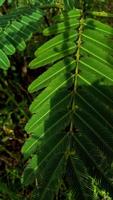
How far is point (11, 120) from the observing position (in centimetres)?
369

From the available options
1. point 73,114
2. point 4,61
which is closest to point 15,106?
point 4,61

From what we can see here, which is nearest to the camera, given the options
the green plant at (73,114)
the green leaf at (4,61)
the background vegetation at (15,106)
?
the green plant at (73,114)

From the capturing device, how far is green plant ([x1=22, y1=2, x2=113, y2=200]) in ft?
4.26

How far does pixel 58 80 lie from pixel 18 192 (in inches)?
66.7

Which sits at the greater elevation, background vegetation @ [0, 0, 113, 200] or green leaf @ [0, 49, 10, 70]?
green leaf @ [0, 49, 10, 70]

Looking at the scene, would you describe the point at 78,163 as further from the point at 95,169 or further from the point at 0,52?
the point at 0,52

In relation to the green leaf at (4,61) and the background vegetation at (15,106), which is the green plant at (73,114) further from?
the background vegetation at (15,106)

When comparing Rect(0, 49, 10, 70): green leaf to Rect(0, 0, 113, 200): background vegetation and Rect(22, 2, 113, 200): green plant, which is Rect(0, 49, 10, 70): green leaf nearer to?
Rect(22, 2, 113, 200): green plant

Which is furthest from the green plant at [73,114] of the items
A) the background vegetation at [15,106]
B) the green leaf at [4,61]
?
the background vegetation at [15,106]

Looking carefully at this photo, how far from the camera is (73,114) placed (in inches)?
56.2

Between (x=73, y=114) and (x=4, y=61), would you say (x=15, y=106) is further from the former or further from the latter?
(x=73, y=114)

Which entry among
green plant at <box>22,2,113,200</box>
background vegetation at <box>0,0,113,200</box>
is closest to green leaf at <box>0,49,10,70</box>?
green plant at <box>22,2,113,200</box>

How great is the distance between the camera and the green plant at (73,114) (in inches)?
51.1

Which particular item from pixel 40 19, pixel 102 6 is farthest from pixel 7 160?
pixel 40 19
